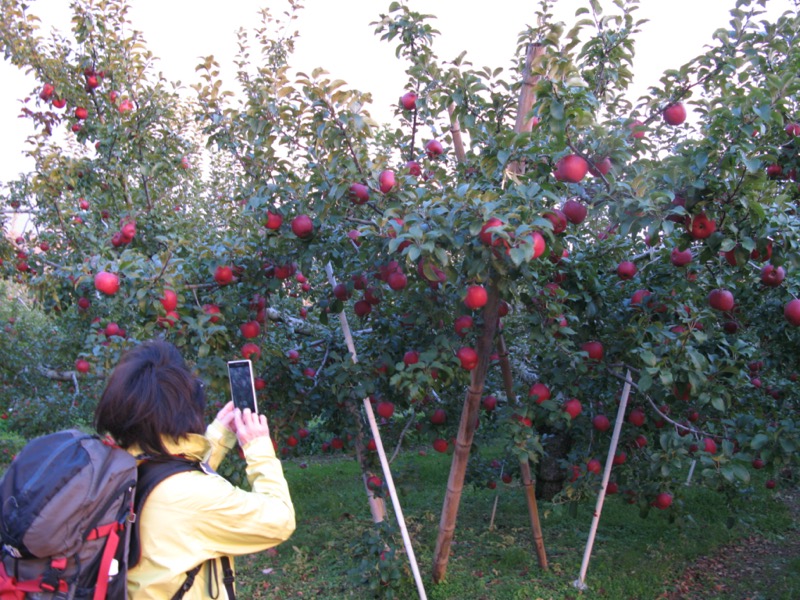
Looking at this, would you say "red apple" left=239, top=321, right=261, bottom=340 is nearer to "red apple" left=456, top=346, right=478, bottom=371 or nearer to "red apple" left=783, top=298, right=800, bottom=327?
"red apple" left=456, top=346, right=478, bottom=371

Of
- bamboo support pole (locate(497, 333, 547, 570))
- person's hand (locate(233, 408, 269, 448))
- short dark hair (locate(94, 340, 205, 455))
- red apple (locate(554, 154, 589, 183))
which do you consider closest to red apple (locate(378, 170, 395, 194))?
red apple (locate(554, 154, 589, 183))

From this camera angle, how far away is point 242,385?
5.15ft

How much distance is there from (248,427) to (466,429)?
1820 mm

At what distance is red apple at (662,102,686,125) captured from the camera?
8.00ft

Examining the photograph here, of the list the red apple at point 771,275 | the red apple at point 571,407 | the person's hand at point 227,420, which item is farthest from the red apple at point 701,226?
the person's hand at point 227,420

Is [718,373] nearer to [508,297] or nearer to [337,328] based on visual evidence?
[508,297]

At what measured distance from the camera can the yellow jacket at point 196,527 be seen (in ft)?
3.89

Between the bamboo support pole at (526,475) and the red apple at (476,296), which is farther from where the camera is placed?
the bamboo support pole at (526,475)

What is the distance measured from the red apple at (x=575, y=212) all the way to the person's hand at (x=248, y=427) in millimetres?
1392

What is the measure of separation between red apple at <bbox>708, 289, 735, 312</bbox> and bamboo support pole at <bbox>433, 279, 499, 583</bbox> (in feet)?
2.78

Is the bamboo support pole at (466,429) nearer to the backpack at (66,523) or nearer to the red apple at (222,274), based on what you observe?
the red apple at (222,274)

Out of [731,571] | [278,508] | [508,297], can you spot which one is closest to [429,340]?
[508,297]

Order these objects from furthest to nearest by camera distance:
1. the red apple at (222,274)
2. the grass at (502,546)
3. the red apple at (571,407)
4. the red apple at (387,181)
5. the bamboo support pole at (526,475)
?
the grass at (502,546) → the bamboo support pole at (526,475) → the red apple at (571,407) → the red apple at (222,274) → the red apple at (387,181)

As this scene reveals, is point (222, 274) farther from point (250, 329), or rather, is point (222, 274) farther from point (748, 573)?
point (748, 573)
